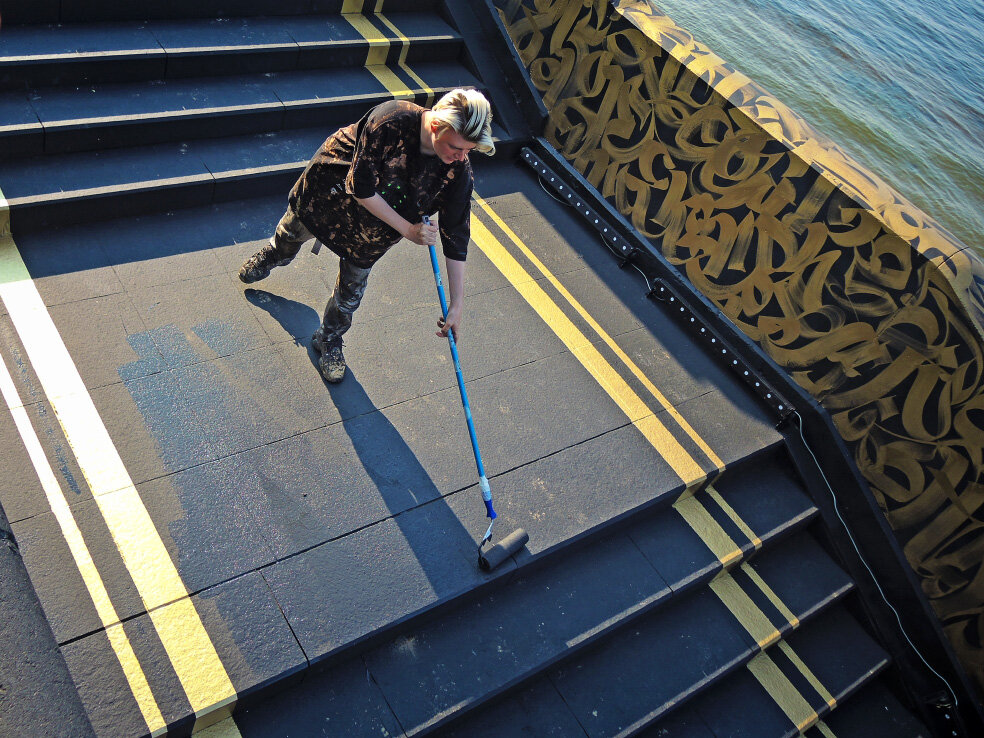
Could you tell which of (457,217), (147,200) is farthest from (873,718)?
(147,200)

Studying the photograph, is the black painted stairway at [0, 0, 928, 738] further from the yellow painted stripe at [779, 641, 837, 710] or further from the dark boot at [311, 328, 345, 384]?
the dark boot at [311, 328, 345, 384]

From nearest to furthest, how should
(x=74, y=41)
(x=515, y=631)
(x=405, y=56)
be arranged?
(x=515, y=631) → (x=74, y=41) → (x=405, y=56)

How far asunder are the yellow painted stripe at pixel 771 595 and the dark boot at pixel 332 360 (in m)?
2.71

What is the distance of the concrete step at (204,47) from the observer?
4.88m

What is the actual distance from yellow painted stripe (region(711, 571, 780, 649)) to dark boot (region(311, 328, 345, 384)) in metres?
2.53

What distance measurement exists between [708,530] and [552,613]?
4.02 ft

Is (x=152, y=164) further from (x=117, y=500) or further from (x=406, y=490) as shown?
(x=406, y=490)

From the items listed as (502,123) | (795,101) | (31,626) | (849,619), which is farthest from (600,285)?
(795,101)

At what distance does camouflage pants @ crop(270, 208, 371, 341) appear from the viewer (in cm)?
412

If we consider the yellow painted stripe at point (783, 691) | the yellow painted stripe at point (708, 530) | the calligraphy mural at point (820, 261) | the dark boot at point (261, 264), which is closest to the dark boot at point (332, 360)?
the dark boot at point (261, 264)

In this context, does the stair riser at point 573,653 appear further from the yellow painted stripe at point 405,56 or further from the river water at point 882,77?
the river water at point 882,77

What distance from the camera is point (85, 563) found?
3.37 metres

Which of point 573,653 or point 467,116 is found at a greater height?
point 467,116

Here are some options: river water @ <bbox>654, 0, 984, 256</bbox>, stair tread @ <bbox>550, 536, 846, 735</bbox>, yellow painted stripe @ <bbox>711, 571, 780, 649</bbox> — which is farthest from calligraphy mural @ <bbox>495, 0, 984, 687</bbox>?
river water @ <bbox>654, 0, 984, 256</bbox>
